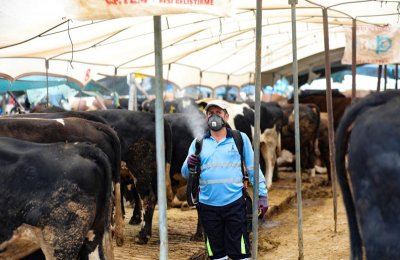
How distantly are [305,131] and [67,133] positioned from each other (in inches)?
354

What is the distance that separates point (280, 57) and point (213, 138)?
15.3 meters

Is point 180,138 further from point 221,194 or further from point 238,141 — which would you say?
point 221,194

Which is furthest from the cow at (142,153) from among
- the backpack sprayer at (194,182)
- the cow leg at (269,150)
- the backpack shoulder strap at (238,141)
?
the cow leg at (269,150)

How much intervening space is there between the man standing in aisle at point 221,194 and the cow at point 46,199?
1362mm

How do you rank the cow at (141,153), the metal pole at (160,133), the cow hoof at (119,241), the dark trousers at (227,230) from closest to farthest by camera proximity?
1. the metal pole at (160,133)
2. the dark trousers at (227,230)
3. the cow hoof at (119,241)
4. the cow at (141,153)

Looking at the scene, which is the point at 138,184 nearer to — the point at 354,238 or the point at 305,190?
the point at 354,238

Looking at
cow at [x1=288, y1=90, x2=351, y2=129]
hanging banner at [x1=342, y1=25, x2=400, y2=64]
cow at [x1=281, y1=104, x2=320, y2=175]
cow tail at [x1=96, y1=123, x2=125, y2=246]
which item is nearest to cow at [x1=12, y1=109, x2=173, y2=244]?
cow tail at [x1=96, y1=123, x2=125, y2=246]

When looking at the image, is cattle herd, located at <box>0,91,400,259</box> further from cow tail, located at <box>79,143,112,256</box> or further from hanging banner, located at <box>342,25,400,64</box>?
hanging banner, located at <box>342,25,400,64</box>

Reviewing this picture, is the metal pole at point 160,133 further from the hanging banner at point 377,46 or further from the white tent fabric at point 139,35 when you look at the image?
the hanging banner at point 377,46

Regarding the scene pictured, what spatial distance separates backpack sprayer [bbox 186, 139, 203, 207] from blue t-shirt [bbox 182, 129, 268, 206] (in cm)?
4

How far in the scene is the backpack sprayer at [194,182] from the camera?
19.6ft

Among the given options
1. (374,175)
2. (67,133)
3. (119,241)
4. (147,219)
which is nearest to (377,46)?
(147,219)

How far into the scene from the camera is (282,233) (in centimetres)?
1014

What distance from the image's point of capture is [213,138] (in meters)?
6.02
